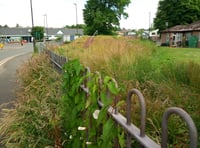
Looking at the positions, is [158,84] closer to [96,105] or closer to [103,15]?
[96,105]

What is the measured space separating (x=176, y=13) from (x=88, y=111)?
166 ft

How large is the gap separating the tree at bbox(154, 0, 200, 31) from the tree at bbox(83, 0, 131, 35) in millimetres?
8953

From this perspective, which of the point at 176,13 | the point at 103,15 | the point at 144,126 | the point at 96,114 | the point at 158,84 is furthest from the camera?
the point at 103,15

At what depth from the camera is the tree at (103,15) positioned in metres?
53.5

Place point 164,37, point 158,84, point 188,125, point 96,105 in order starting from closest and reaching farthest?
point 188,125 < point 96,105 < point 158,84 < point 164,37

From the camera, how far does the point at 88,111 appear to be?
259 cm

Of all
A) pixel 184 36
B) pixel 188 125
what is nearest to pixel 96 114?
pixel 188 125

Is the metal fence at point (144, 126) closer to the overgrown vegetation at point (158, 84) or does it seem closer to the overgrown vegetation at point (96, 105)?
the overgrown vegetation at point (96, 105)

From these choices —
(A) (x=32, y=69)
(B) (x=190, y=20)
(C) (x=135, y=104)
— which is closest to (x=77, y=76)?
(C) (x=135, y=104)

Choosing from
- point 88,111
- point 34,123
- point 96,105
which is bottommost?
point 34,123

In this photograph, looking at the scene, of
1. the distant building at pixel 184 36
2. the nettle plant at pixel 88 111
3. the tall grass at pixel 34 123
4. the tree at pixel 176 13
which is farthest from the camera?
the tree at pixel 176 13

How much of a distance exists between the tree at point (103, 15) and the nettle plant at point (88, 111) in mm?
50356

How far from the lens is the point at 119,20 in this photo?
58.6 metres

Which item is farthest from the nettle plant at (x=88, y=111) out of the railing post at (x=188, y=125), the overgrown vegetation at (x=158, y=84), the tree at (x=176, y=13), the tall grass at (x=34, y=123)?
the tree at (x=176, y=13)
